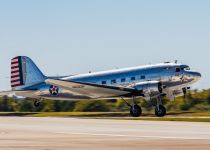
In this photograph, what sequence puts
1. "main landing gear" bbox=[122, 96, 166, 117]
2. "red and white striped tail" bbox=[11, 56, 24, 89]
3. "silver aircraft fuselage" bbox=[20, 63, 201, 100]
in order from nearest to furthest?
1. "main landing gear" bbox=[122, 96, 166, 117]
2. "silver aircraft fuselage" bbox=[20, 63, 201, 100]
3. "red and white striped tail" bbox=[11, 56, 24, 89]

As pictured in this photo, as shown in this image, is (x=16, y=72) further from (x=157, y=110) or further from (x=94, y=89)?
(x=157, y=110)

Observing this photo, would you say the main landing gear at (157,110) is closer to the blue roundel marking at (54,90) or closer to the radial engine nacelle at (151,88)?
the radial engine nacelle at (151,88)

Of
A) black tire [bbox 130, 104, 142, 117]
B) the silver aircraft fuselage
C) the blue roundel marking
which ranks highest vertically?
the silver aircraft fuselage

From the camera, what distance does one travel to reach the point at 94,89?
5519 cm

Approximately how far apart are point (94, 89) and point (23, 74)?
11.9 meters

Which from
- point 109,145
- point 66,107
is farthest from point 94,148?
point 66,107

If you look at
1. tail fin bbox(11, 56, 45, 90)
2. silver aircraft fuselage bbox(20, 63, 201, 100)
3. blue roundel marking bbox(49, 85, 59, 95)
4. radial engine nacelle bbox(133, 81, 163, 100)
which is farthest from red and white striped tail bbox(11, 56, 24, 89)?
radial engine nacelle bbox(133, 81, 163, 100)

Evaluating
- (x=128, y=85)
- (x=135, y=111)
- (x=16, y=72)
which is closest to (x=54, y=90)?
(x=16, y=72)

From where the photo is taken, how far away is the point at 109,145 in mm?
20422

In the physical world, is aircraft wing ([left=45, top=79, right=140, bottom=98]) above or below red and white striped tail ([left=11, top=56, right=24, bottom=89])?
below

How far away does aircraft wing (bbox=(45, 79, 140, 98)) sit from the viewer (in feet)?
175

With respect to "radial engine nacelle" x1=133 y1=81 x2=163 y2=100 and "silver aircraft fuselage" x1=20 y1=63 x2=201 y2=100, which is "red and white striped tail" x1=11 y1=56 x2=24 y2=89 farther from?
"radial engine nacelle" x1=133 y1=81 x2=163 y2=100

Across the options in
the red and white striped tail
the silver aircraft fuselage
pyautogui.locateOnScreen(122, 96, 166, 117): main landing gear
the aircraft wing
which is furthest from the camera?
the red and white striped tail

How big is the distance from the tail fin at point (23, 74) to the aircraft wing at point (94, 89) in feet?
27.2
